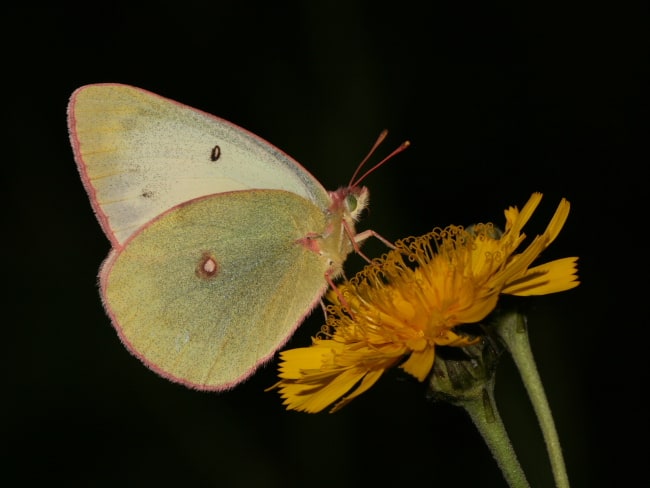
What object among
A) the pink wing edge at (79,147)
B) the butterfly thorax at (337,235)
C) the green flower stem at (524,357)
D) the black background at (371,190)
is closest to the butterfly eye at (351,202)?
the butterfly thorax at (337,235)

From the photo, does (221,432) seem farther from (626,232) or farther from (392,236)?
(626,232)

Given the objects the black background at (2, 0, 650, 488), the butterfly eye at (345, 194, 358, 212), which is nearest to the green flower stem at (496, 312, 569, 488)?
the butterfly eye at (345, 194, 358, 212)

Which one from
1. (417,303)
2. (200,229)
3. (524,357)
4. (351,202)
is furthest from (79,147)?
(524,357)

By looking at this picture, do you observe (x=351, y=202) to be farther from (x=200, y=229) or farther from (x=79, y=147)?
(x=79, y=147)

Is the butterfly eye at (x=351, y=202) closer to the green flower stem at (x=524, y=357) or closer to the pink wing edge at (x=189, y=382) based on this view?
the pink wing edge at (x=189, y=382)

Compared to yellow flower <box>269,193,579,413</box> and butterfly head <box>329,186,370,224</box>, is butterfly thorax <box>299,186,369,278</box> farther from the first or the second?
yellow flower <box>269,193,579,413</box>

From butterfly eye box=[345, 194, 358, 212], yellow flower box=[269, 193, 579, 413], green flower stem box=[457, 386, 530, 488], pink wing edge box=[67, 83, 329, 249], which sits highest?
pink wing edge box=[67, 83, 329, 249]
